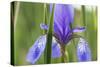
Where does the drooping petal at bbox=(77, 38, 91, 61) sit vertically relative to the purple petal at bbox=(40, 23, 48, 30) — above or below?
below

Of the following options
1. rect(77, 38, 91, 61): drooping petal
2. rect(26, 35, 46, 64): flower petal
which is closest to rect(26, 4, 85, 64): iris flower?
rect(26, 35, 46, 64): flower petal

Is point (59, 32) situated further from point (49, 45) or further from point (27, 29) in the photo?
point (27, 29)

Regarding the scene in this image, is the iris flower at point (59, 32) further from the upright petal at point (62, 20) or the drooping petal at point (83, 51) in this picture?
the drooping petal at point (83, 51)

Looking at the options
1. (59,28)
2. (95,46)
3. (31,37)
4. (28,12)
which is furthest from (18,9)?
(95,46)

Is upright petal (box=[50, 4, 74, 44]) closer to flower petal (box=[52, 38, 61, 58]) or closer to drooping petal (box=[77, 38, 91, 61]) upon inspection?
flower petal (box=[52, 38, 61, 58])
